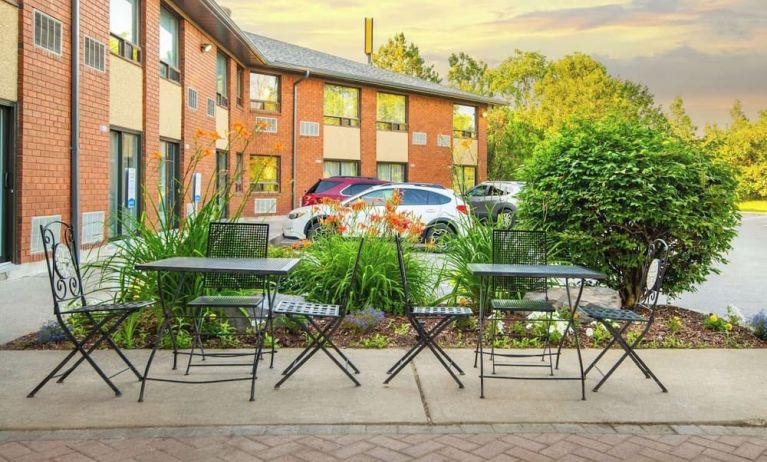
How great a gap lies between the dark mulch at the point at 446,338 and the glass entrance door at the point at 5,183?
4.94m

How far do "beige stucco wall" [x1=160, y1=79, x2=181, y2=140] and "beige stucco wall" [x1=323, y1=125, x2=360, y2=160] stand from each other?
10.9 meters

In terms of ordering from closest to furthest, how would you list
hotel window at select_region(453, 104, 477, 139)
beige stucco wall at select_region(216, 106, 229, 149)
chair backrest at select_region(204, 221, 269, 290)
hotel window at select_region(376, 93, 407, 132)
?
chair backrest at select_region(204, 221, 269, 290)
beige stucco wall at select_region(216, 106, 229, 149)
hotel window at select_region(376, 93, 407, 132)
hotel window at select_region(453, 104, 477, 139)

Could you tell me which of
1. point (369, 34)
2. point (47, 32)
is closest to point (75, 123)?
point (47, 32)

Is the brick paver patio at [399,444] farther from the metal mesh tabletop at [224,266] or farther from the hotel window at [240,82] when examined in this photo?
the hotel window at [240,82]

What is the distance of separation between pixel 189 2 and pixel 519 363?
14297 mm

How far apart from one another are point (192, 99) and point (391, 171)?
13337mm

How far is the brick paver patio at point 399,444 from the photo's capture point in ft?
12.7

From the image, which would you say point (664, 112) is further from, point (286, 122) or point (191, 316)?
point (191, 316)

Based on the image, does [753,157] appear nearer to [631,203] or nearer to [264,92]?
[264,92]

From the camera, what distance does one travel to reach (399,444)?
4051mm

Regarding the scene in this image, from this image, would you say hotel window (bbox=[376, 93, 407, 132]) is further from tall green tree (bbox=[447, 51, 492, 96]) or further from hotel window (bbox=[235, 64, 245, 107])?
tall green tree (bbox=[447, 51, 492, 96])

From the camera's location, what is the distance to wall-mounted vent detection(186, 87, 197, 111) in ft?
63.7

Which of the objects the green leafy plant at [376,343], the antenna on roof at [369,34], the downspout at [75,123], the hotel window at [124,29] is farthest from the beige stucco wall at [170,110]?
the antenna on roof at [369,34]

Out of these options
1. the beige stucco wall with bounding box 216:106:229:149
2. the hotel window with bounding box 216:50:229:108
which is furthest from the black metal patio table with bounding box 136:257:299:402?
the hotel window with bounding box 216:50:229:108
